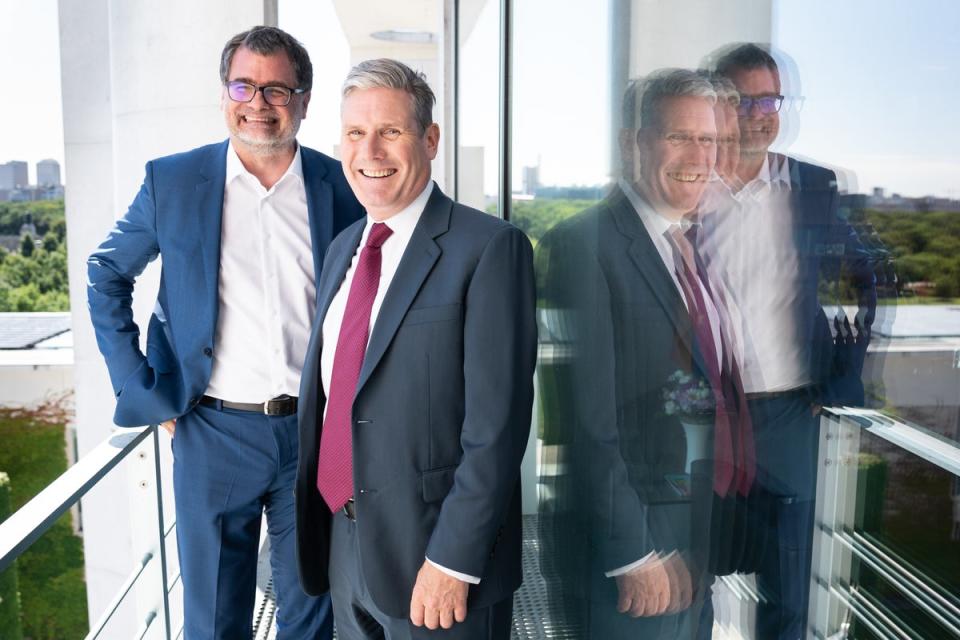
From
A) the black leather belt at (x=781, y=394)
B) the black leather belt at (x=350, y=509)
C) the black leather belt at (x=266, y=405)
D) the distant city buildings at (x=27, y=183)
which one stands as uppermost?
the distant city buildings at (x=27, y=183)

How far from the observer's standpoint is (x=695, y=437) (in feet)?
3.78

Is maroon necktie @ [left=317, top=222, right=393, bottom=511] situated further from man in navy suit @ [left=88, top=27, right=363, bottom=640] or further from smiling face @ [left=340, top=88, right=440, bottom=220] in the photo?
man in navy suit @ [left=88, top=27, right=363, bottom=640]

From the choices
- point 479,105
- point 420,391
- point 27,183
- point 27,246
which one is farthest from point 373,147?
point 27,246

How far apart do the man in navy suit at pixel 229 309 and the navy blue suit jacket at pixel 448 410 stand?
2.42 ft

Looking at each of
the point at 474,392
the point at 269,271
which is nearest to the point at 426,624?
the point at 474,392

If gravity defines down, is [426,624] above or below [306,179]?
below

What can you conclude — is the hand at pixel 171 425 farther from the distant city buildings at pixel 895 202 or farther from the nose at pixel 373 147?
the distant city buildings at pixel 895 202

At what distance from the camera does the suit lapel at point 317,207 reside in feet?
7.61

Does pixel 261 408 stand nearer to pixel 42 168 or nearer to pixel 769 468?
pixel 769 468

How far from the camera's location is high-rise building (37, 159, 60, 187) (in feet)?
84.8

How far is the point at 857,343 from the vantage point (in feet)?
2.26

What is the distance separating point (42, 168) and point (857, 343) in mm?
29129

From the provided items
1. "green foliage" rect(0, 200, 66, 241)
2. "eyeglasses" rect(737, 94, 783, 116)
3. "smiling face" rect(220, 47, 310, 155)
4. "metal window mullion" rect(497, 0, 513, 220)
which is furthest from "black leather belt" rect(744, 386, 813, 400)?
"green foliage" rect(0, 200, 66, 241)

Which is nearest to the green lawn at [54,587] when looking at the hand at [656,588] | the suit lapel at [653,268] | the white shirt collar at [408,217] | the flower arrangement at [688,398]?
the white shirt collar at [408,217]
